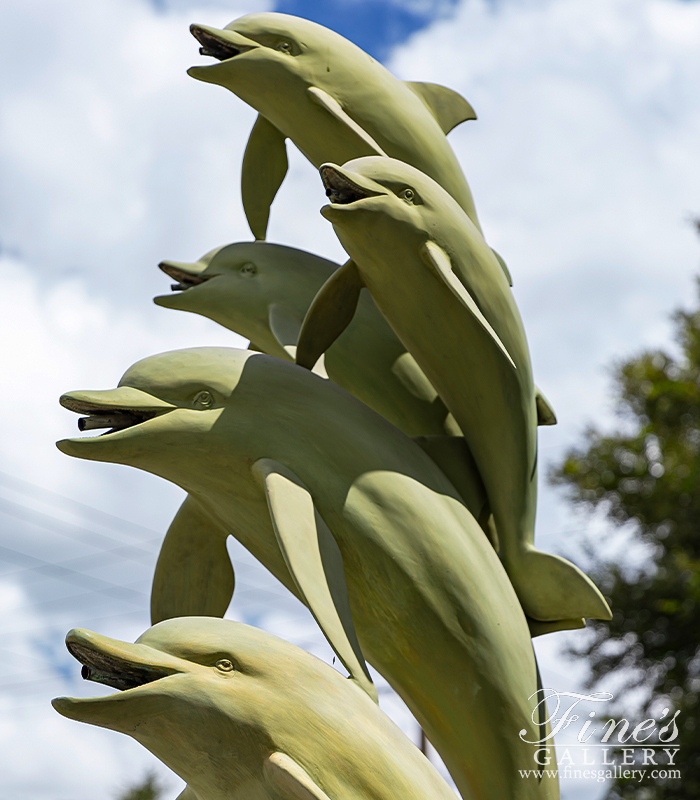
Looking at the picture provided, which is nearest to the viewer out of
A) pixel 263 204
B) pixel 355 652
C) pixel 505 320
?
pixel 355 652

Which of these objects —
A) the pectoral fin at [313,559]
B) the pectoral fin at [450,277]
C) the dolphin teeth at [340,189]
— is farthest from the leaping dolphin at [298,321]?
the pectoral fin at [313,559]

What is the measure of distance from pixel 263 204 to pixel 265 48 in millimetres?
880

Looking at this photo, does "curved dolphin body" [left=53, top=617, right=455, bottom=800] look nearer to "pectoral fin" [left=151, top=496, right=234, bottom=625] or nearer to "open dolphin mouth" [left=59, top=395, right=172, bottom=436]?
"open dolphin mouth" [left=59, top=395, right=172, bottom=436]

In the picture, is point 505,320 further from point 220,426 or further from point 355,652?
point 355,652

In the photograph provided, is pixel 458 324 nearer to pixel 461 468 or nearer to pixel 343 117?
pixel 461 468

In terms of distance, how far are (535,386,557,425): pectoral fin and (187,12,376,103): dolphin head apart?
186 cm

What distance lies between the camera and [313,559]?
9.85 ft

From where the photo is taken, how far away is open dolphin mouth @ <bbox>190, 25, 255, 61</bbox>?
13.6 feet

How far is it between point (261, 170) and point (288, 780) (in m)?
Answer: 3.25

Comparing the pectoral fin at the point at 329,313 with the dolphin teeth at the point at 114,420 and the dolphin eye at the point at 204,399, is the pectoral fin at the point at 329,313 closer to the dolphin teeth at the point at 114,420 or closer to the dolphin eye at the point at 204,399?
the dolphin eye at the point at 204,399

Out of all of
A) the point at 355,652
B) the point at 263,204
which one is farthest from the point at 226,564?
the point at 263,204

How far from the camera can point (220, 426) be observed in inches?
132

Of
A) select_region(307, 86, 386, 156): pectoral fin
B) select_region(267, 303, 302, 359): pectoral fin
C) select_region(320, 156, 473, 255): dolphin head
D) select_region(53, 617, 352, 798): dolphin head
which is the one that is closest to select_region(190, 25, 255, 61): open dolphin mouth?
select_region(307, 86, 386, 156): pectoral fin

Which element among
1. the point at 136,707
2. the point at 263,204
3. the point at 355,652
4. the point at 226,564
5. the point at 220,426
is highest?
the point at 263,204
